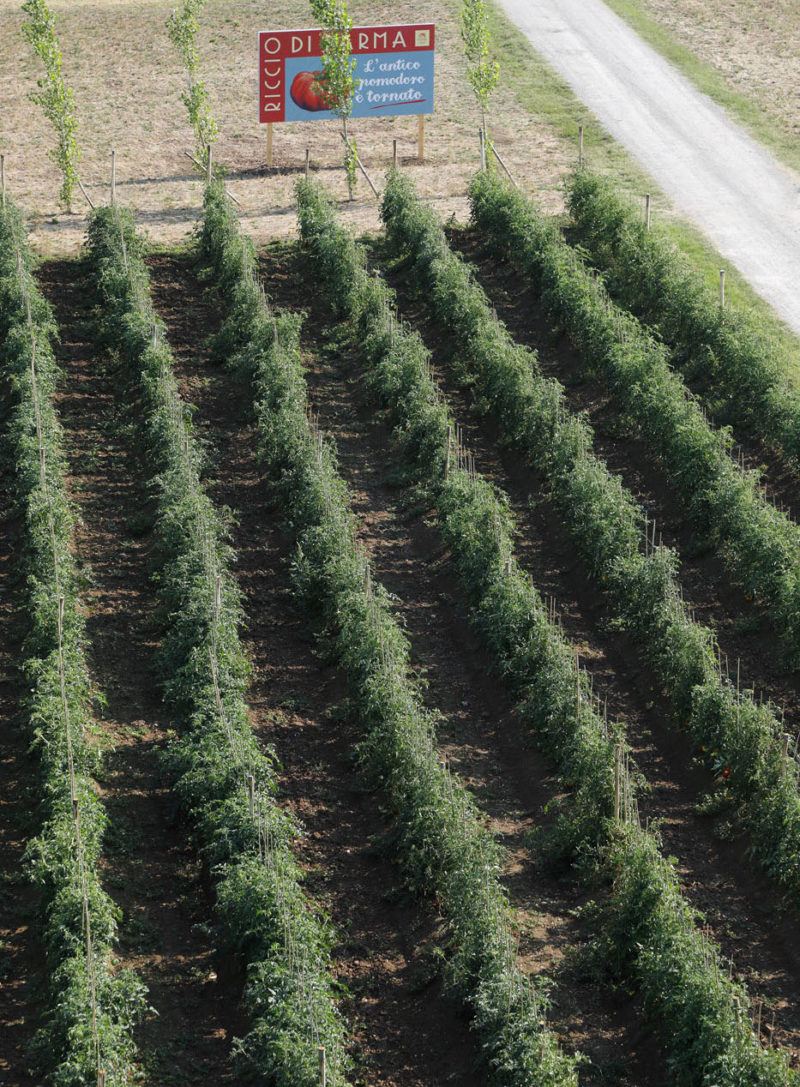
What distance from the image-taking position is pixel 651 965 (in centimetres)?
1377

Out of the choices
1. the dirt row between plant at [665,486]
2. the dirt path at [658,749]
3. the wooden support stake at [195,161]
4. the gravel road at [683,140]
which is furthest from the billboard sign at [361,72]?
the dirt path at [658,749]

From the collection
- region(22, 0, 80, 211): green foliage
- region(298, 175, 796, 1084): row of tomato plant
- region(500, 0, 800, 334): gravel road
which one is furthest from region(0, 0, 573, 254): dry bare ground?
→ region(298, 175, 796, 1084): row of tomato plant

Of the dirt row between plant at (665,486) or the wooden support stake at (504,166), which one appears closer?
the dirt row between plant at (665,486)

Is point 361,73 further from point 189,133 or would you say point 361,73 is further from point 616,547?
point 616,547

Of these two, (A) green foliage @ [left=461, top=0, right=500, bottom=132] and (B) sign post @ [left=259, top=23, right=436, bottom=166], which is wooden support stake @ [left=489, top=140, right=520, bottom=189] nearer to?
(A) green foliage @ [left=461, top=0, right=500, bottom=132]

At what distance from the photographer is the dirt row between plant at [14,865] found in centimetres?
1417

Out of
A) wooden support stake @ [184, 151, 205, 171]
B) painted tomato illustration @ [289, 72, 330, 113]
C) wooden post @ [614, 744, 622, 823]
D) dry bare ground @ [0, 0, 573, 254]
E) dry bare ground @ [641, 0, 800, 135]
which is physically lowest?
dry bare ground @ [0, 0, 573, 254]

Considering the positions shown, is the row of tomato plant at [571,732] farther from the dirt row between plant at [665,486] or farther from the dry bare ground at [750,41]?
the dry bare ground at [750,41]

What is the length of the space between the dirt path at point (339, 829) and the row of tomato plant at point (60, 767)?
7.05 feet

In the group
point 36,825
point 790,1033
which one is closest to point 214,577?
point 36,825

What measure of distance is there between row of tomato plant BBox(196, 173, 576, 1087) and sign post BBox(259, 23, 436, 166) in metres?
7.93

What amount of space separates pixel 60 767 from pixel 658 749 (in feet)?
22.3

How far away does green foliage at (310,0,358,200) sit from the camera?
3175cm

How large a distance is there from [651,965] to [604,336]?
526 inches
